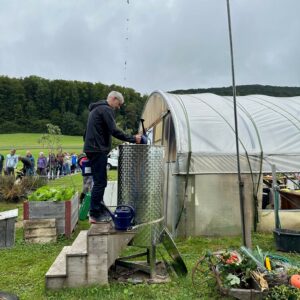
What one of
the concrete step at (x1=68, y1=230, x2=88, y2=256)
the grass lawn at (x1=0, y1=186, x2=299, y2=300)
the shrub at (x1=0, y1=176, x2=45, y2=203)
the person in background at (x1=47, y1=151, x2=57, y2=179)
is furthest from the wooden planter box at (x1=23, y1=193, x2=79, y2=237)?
the person in background at (x1=47, y1=151, x2=57, y2=179)

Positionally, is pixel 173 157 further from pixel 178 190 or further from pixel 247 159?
pixel 247 159

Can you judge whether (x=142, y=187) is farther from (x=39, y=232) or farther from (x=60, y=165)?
(x=60, y=165)

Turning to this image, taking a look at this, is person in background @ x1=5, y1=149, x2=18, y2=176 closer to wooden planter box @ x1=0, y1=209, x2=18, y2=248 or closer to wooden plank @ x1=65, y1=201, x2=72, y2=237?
wooden plank @ x1=65, y1=201, x2=72, y2=237

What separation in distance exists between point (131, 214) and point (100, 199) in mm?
513

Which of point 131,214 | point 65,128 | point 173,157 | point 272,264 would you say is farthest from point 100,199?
point 65,128

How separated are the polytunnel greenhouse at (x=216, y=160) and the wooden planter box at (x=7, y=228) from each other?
9.66 feet

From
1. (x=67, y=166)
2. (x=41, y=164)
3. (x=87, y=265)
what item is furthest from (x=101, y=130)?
(x=67, y=166)

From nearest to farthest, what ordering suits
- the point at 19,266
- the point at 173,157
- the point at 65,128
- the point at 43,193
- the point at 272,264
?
1. the point at 272,264
2. the point at 19,266
3. the point at 43,193
4. the point at 173,157
5. the point at 65,128

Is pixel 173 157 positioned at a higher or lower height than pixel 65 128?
lower

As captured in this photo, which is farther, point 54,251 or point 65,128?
point 65,128

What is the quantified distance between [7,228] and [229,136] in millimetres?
4542

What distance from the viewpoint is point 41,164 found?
20.1 meters

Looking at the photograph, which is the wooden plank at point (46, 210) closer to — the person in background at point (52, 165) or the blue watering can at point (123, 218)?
the blue watering can at point (123, 218)

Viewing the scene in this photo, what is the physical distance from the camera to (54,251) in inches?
249
